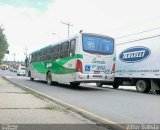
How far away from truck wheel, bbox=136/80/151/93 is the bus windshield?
2.60m

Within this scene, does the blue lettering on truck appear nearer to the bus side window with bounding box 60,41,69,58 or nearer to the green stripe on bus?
the green stripe on bus

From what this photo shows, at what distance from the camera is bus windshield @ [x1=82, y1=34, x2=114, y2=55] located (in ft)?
66.2

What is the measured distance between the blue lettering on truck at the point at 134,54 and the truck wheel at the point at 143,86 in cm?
137

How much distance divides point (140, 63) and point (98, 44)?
2822 mm

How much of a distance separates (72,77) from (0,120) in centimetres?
1202

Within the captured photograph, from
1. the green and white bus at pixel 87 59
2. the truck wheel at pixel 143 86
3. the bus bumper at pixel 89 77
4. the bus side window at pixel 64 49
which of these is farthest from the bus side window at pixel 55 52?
the truck wheel at pixel 143 86

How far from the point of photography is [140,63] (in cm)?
2067

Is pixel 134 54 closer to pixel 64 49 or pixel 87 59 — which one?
pixel 87 59

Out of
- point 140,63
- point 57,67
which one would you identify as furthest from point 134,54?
point 57,67

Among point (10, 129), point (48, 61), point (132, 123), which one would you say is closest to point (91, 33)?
point (48, 61)

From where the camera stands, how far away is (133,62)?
21531 millimetres

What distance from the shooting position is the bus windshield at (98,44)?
20188mm

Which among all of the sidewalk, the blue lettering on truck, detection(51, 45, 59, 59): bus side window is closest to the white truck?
the blue lettering on truck

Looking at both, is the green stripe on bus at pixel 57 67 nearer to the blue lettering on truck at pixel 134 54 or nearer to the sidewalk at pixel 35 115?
the blue lettering on truck at pixel 134 54
